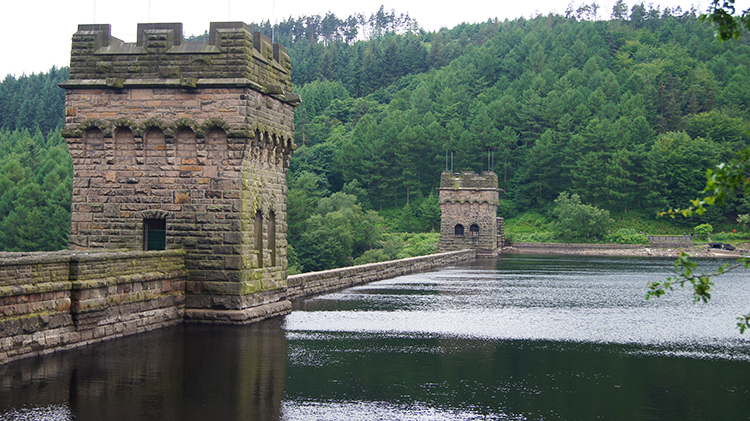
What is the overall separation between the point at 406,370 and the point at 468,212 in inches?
1739

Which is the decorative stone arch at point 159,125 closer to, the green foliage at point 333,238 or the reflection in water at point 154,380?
the reflection in water at point 154,380

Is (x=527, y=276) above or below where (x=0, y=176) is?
below

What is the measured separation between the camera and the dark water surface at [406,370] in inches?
397

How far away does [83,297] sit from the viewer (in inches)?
533

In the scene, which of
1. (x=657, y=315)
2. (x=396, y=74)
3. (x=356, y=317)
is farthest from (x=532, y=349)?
(x=396, y=74)

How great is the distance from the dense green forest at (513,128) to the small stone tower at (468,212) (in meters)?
8.69

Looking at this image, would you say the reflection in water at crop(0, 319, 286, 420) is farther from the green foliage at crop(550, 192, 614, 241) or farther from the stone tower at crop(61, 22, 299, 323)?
the green foliage at crop(550, 192, 614, 241)

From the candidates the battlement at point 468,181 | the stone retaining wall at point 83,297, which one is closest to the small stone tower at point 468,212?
the battlement at point 468,181

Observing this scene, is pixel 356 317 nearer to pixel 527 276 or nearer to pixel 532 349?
pixel 532 349

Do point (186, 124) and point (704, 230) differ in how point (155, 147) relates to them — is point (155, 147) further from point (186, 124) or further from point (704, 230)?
point (704, 230)

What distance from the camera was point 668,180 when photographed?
87.5m

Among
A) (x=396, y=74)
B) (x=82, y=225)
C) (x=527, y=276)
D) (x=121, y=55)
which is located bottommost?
(x=527, y=276)

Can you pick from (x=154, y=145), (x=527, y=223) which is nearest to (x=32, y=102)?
(x=527, y=223)

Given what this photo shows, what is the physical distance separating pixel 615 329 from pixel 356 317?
6372mm
